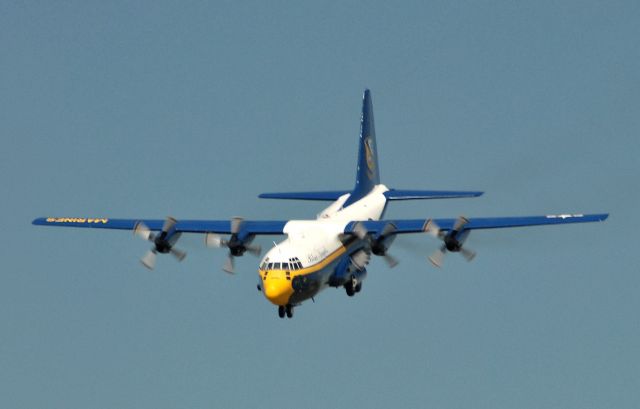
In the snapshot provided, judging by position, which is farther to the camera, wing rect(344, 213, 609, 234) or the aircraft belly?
wing rect(344, 213, 609, 234)

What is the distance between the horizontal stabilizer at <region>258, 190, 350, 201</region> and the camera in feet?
243

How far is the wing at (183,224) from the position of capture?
6819 cm

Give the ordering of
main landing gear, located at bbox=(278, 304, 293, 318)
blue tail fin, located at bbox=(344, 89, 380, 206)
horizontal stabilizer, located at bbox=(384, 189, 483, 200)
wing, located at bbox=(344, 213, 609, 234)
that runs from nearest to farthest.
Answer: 1. main landing gear, located at bbox=(278, 304, 293, 318)
2. wing, located at bbox=(344, 213, 609, 234)
3. horizontal stabilizer, located at bbox=(384, 189, 483, 200)
4. blue tail fin, located at bbox=(344, 89, 380, 206)

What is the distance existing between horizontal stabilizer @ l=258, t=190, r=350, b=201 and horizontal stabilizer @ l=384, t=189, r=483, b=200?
289cm

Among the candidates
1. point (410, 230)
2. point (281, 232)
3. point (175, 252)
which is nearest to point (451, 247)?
point (410, 230)

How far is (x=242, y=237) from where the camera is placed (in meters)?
68.2

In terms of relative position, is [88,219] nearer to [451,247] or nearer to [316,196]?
[316,196]

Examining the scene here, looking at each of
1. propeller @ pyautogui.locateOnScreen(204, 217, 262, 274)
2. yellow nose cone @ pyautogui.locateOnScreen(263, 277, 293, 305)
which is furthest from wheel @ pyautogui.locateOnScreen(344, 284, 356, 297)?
yellow nose cone @ pyautogui.locateOnScreen(263, 277, 293, 305)

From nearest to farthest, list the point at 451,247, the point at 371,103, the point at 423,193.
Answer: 1. the point at 451,247
2. the point at 423,193
3. the point at 371,103

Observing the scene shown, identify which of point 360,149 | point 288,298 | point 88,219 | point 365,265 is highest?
point 360,149

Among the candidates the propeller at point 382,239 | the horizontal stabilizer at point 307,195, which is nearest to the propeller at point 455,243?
the propeller at point 382,239

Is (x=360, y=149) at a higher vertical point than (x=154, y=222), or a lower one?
higher

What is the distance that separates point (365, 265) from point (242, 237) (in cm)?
694

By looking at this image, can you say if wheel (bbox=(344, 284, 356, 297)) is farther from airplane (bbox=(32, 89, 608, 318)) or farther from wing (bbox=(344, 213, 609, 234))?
wing (bbox=(344, 213, 609, 234))
